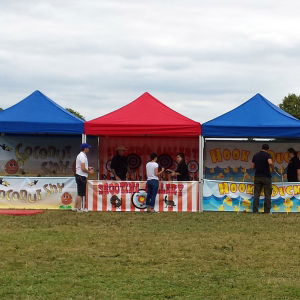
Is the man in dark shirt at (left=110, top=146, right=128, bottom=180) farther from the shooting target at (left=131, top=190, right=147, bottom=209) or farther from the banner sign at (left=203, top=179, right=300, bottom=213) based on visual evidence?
the banner sign at (left=203, top=179, right=300, bottom=213)

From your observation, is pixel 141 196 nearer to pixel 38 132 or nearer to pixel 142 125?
pixel 142 125

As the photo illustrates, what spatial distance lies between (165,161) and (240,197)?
3.93 meters

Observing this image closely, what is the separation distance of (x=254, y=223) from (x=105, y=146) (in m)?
7.06

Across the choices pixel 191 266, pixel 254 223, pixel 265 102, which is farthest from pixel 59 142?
pixel 191 266

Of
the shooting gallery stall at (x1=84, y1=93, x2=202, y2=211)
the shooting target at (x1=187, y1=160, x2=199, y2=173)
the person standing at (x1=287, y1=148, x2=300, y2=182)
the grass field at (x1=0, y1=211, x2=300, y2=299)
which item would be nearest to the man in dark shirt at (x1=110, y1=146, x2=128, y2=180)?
the shooting gallery stall at (x1=84, y1=93, x2=202, y2=211)

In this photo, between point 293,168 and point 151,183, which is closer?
point 151,183

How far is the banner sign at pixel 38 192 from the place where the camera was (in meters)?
15.1

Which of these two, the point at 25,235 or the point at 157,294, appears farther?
the point at 25,235

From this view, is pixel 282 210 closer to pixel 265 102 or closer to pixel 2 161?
pixel 265 102

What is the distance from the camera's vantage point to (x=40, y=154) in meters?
18.2

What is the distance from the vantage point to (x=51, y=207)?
15.2 meters

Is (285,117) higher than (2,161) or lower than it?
higher

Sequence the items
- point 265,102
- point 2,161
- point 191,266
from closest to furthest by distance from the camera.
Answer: point 191,266 → point 265,102 → point 2,161

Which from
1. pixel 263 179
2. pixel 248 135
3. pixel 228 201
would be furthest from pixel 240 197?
pixel 248 135
